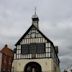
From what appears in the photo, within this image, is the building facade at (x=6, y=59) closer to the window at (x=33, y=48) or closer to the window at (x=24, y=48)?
the window at (x=24, y=48)

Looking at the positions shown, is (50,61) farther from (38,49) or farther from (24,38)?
(24,38)

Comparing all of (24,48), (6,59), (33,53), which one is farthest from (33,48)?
(6,59)

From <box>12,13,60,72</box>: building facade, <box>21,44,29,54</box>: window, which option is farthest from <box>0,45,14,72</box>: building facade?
<box>21,44,29,54</box>: window

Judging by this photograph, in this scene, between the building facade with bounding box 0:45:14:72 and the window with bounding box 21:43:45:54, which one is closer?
the window with bounding box 21:43:45:54

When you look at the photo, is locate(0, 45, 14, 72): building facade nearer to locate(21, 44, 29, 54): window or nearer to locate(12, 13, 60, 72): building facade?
locate(12, 13, 60, 72): building facade

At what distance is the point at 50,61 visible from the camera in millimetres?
40094

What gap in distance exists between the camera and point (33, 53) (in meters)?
41.1

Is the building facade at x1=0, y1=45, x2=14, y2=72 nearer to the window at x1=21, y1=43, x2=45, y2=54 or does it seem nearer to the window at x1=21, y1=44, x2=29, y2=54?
the window at x1=21, y1=44, x2=29, y2=54

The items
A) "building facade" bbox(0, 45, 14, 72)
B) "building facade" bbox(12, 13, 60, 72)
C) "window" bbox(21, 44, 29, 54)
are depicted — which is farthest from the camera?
"building facade" bbox(0, 45, 14, 72)

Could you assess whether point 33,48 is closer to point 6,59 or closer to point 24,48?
point 24,48

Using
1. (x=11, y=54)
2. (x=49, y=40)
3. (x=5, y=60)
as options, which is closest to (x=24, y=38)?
(x=49, y=40)

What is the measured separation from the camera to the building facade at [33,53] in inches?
1592

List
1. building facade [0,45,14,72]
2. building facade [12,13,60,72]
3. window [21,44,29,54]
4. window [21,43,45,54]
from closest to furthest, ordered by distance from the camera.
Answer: building facade [12,13,60,72] → window [21,43,45,54] → window [21,44,29,54] → building facade [0,45,14,72]

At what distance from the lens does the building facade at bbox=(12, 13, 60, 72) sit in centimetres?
4044
